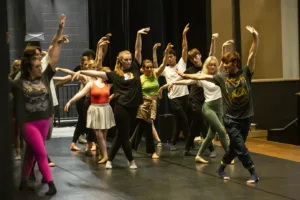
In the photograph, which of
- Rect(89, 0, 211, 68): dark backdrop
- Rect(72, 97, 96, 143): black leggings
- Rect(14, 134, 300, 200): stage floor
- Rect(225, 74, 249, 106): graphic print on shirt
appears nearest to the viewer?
Rect(14, 134, 300, 200): stage floor

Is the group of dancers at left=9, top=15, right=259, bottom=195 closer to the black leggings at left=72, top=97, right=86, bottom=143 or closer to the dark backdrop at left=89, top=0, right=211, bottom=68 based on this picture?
the black leggings at left=72, top=97, right=86, bottom=143

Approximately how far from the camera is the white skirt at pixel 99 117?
901 cm

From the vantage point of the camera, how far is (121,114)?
8.28m

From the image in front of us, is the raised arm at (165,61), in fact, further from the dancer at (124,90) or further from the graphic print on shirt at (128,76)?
the graphic print on shirt at (128,76)

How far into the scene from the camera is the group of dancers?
6.54m

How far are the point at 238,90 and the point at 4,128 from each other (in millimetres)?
4698

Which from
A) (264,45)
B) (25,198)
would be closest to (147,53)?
(264,45)

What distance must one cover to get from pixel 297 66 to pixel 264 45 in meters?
0.87

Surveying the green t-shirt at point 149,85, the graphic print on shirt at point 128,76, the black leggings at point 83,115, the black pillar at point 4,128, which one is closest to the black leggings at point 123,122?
the graphic print on shirt at point 128,76

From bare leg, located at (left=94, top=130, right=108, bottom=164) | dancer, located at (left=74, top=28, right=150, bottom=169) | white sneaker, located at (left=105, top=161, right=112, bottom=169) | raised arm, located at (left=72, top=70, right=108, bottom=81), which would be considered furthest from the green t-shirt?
white sneaker, located at (left=105, top=161, right=112, bottom=169)

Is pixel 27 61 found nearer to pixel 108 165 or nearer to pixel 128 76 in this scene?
pixel 128 76

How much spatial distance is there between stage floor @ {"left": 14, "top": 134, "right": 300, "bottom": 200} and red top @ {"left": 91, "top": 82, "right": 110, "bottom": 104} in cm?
97

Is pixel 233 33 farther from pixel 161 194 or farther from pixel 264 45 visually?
pixel 161 194

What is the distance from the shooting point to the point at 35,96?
6492 millimetres
